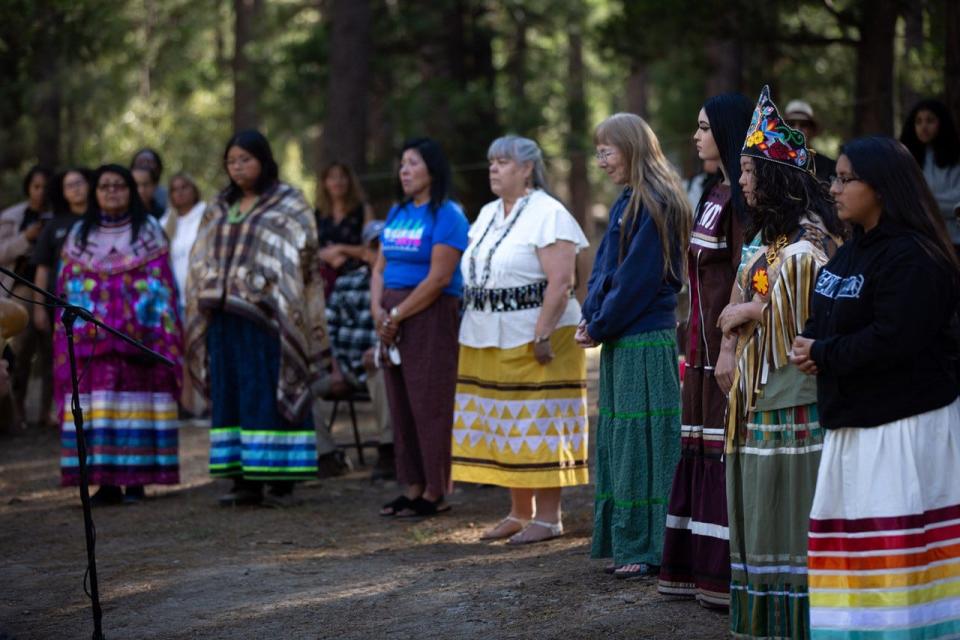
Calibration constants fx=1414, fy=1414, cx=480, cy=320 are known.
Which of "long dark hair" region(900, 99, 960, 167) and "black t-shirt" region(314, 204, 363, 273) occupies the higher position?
"long dark hair" region(900, 99, 960, 167)

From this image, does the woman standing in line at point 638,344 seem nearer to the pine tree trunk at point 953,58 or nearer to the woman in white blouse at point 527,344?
the woman in white blouse at point 527,344

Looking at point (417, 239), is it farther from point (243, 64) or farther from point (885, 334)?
point (243, 64)

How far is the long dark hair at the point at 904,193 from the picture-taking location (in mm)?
4242

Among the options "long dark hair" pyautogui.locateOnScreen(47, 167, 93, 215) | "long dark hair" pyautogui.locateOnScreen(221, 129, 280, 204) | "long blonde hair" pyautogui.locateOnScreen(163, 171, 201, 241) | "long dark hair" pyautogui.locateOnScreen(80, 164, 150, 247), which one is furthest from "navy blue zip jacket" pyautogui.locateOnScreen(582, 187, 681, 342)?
"long blonde hair" pyautogui.locateOnScreen(163, 171, 201, 241)

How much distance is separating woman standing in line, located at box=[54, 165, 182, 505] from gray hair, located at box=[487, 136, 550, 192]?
2698 mm

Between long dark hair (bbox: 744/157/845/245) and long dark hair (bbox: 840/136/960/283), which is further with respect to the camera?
long dark hair (bbox: 744/157/845/245)

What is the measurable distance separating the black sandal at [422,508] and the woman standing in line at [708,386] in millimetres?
2712

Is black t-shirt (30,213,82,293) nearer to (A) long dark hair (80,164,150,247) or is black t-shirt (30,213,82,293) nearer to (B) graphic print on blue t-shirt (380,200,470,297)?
(A) long dark hair (80,164,150,247)

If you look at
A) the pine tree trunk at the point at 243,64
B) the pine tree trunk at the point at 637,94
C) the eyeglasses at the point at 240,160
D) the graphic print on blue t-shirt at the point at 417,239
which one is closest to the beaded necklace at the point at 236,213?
the eyeglasses at the point at 240,160

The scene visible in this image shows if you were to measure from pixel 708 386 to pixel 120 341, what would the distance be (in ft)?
15.0

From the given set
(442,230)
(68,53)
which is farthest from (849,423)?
(68,53)

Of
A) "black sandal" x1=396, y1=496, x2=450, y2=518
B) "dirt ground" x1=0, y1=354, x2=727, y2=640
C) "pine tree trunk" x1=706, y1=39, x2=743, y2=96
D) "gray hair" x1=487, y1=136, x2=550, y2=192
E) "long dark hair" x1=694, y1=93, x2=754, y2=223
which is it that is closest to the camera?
"long dark hair" x1=694, y1=93, x2=754, y2=223

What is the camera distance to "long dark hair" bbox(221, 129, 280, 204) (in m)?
8.43

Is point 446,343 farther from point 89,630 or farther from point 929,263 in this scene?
point 929,263
